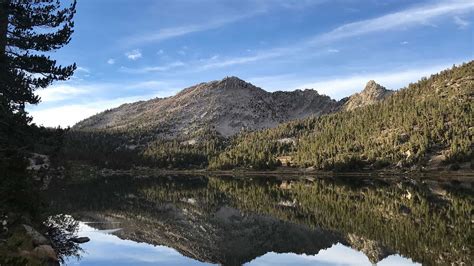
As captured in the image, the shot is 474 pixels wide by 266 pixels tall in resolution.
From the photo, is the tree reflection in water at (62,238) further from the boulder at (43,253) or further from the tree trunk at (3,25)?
the tree trunk at (3,25)

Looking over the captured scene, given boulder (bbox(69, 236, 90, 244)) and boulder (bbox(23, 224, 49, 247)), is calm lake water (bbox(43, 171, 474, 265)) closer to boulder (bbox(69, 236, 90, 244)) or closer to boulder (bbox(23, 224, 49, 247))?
boulder (bbox(69, 236, 90, 244))

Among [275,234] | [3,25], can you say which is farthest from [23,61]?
[275,234]

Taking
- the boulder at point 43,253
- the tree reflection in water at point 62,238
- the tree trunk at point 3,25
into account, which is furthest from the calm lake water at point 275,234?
the tree trunk at point 3,25

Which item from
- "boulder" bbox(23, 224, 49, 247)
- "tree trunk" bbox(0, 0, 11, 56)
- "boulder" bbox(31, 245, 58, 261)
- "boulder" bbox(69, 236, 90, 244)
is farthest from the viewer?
"boulder" bbox(69, 236, 90, 244)

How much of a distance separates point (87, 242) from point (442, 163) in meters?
183

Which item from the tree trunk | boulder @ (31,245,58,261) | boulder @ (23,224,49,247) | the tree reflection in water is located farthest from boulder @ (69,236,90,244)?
boulder @ (31,245,58,261)

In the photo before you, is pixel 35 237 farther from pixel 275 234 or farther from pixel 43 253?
pixel 275 234

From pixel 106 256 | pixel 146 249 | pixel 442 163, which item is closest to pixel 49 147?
pixel 106 256

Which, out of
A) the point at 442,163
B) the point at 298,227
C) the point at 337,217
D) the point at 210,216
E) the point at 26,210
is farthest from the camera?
the point at 442,163

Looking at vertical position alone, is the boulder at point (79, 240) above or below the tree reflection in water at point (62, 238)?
below

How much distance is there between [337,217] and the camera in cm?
5878

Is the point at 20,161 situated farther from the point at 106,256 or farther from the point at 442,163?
the point at 442,163

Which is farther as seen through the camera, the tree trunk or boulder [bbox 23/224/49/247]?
the tree trunk

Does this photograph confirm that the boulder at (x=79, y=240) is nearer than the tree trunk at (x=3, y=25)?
No
